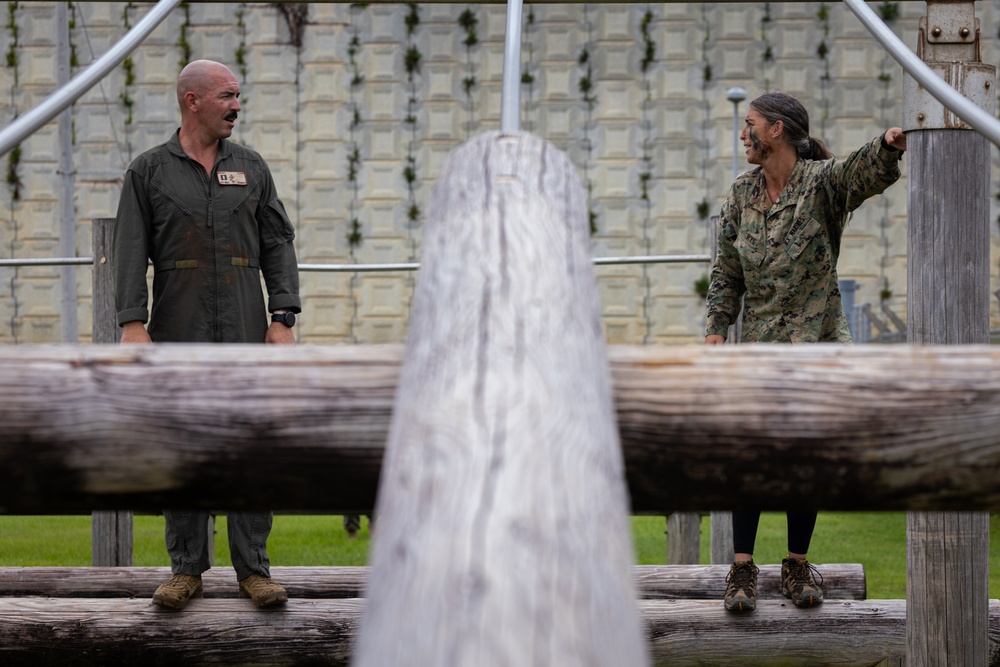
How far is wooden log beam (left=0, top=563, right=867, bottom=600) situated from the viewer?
146 inches

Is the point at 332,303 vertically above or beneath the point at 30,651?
above

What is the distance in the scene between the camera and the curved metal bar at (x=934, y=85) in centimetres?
163

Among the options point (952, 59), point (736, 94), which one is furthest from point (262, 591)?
point (736, 94)

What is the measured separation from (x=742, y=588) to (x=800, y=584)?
194 millimetres

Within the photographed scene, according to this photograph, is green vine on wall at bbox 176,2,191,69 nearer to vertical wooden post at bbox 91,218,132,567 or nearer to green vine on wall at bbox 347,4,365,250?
green vine on wall at bbox 347,4,365,250

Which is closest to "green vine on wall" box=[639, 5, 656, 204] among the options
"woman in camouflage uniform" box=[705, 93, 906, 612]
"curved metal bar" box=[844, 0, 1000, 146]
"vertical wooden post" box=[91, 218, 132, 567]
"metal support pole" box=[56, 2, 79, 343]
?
"metal support pole" box=[56, 2, 79, 343]

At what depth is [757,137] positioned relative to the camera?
3.23 metres

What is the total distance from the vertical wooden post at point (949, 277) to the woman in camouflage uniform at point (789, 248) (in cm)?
63

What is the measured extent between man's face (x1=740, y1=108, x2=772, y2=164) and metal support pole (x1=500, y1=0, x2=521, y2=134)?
1.34 metres

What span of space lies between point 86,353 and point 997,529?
727cm

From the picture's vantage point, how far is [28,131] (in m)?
1.58

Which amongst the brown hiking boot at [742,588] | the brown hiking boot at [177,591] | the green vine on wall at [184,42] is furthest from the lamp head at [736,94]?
the brown hiking boot at [177,591]

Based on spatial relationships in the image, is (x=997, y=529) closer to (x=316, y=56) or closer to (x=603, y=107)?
(x=603, y=107)

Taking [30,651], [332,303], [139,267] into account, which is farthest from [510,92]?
[332,303]
